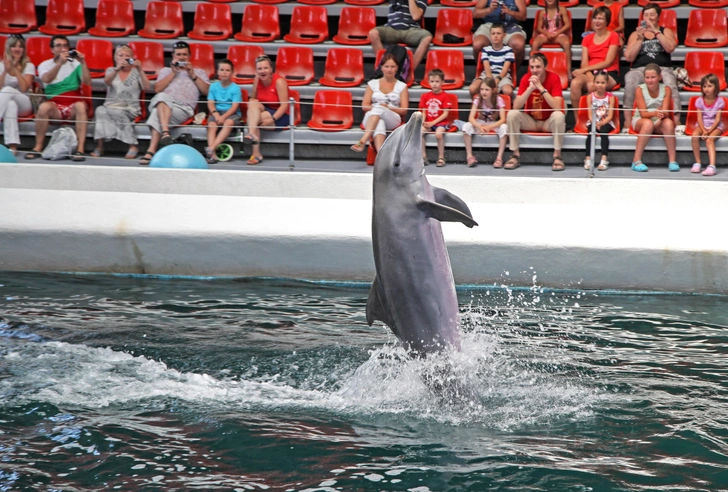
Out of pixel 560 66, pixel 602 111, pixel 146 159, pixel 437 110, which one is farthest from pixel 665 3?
pixel 146 159

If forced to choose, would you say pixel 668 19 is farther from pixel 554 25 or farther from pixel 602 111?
pixel 602 111

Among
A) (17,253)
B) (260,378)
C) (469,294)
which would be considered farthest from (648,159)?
(17,253)

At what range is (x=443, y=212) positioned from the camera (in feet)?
15.5

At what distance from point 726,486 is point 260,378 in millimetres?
3101

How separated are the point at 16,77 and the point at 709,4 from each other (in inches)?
390

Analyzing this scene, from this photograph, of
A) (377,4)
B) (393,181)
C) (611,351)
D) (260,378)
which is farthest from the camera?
(377,4)

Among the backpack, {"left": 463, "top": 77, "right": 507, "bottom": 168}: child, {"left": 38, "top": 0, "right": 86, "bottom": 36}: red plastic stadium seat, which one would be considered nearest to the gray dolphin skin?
{"left": 463, "top": 77, "right": 507, "bottom": 168}: child

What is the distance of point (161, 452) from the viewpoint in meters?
4.98

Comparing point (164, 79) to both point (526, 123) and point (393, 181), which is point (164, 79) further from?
point (393, 181)

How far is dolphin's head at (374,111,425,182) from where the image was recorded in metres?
4.97

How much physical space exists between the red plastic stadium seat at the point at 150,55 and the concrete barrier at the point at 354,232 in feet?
11.1

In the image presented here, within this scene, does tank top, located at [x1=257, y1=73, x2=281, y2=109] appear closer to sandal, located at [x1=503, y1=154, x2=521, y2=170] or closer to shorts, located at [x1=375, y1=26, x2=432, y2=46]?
shorts, located at [x1=375, y1=26, x2=432, y2=46]

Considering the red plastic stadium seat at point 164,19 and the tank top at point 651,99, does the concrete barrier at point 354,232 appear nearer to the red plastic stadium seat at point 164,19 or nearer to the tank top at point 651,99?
the tank top at point 651,99

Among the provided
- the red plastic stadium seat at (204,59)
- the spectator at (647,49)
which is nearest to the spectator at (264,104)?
the red plastic stadium seat at (204,59)
